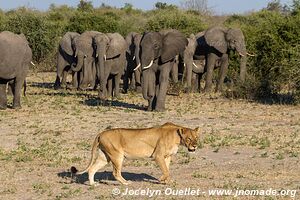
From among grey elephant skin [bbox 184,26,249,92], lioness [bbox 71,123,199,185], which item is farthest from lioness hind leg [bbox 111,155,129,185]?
grey elephant skin [bbox 184,26,249,92]

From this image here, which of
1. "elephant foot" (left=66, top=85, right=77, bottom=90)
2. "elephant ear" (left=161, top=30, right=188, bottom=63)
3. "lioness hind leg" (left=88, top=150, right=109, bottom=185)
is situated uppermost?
"elephant ear" (left=161, top=30, right=188, bottom=63)

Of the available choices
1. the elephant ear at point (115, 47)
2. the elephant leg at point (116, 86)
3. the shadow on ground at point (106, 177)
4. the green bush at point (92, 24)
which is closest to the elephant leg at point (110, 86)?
the elephant leg at point (116, 86)

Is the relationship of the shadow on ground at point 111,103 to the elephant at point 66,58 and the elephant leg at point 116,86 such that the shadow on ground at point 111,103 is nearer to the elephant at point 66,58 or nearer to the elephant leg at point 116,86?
the elephant leg at point 116,86

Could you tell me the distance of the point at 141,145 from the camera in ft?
32.8

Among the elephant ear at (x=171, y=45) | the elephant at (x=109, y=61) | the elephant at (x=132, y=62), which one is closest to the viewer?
the elephant ear at (x=171, y=45)

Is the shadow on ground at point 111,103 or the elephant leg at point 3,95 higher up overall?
the elephant leg at point 3,95

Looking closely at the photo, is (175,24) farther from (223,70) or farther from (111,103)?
(111,103)

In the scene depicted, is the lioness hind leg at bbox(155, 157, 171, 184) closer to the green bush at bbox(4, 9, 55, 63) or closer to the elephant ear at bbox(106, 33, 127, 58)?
the elephant ear at bbox(106, 33, 127, 58)

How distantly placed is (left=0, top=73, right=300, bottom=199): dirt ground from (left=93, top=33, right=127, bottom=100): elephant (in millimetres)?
608

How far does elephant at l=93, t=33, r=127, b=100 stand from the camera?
72.4ft

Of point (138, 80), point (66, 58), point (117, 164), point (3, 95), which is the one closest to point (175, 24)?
point (66, 58)

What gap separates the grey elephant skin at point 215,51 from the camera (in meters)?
25.7

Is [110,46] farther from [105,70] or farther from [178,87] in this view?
[178,87]

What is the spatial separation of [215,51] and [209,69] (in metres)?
0.78
